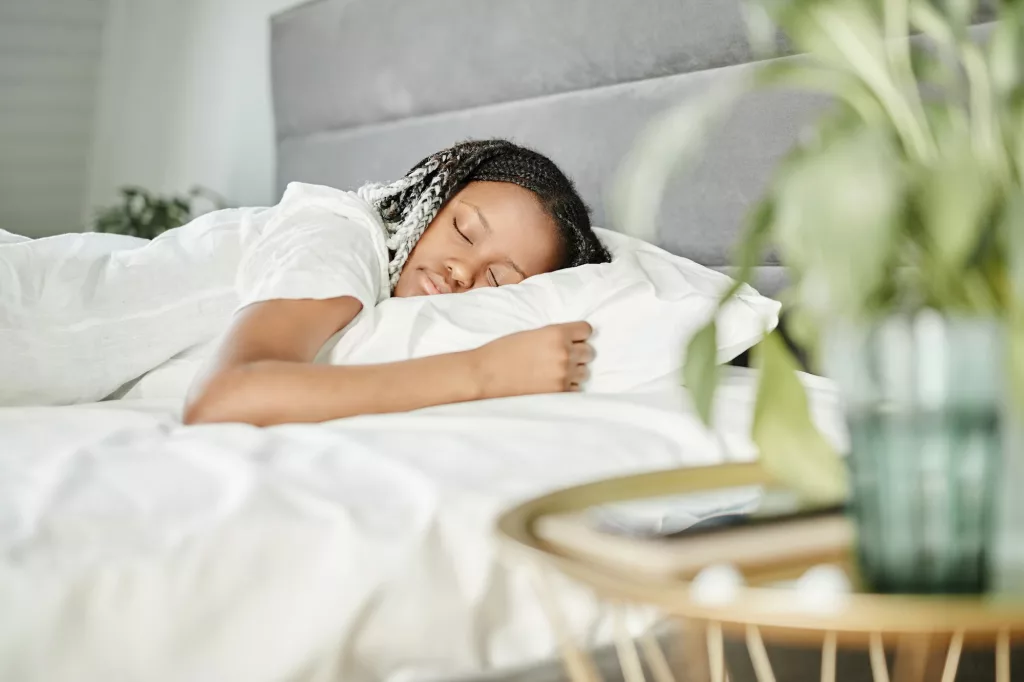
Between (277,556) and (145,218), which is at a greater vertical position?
(277,556)

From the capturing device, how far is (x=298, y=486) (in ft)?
2.62

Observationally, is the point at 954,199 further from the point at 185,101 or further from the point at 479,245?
the point at 185,101

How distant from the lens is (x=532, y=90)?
2020mm

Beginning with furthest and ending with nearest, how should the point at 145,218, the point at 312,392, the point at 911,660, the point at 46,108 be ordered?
→ 1. the point at 46,108
2. the point at 145,218
3. the point at 312,392
4. the point at 911,660

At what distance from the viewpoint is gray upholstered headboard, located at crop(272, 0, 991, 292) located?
1626 mm

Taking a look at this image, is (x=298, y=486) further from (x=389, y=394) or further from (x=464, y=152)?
(x=464, y=152)

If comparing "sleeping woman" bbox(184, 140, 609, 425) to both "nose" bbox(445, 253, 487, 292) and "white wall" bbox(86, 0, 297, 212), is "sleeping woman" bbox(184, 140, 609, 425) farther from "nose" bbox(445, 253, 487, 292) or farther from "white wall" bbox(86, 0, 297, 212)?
"white wall" bbox(86, 0, 297, 212)

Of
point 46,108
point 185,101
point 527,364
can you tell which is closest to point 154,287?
point 527,364

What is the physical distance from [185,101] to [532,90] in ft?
6.15

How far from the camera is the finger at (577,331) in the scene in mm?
1241

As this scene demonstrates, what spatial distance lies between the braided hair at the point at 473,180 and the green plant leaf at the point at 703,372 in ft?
3.05

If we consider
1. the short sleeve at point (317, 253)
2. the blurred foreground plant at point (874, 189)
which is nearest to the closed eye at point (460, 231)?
the short sleeve at point (317, 253)

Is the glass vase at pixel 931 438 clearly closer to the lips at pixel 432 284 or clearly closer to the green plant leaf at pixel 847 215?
the green plant leaf at pixel 847 215

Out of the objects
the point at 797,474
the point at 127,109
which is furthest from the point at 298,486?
the point at 127,109
